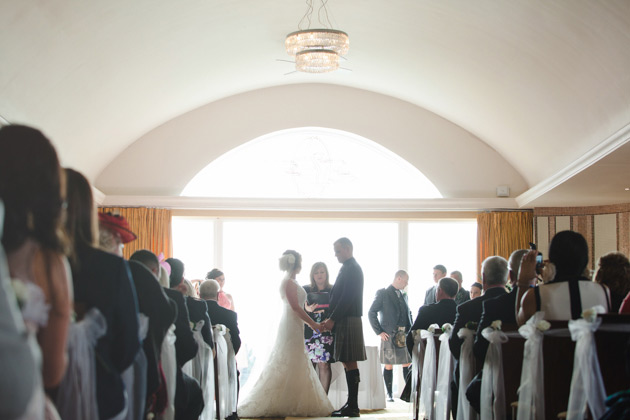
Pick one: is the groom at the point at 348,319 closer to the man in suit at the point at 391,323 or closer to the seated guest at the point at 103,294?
the man in suit at the point at 391,323

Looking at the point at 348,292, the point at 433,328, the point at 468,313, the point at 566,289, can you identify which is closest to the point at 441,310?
the point at 433,328

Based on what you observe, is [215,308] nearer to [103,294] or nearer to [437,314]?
[437,314]

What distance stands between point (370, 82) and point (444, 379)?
6.20 m

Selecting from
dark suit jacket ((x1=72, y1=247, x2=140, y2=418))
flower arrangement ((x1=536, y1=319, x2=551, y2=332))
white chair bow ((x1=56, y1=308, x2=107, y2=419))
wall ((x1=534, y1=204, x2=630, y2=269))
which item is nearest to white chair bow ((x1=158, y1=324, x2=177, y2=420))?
dark suit jacket ((x1=72, y1=247, x2=140, y2=418))

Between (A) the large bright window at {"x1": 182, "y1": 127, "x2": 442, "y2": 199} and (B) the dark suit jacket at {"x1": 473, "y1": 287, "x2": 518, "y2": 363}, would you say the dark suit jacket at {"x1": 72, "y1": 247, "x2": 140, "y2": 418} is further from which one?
(A) the large bright window at {"x1": 182, "y1": 127, "x2": 442, "y2": 199}

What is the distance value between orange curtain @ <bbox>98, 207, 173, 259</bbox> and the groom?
178 inches

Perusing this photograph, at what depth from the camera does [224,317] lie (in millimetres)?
6340

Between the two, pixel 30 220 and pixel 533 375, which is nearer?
pixel 30 220

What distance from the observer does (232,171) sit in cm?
1125

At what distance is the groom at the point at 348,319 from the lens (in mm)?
6797

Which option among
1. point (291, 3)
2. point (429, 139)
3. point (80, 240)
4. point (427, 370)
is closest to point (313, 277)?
point (427, 370)

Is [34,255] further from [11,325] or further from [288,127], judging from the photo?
[288,127]

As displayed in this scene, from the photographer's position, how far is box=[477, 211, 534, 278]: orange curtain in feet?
36.3

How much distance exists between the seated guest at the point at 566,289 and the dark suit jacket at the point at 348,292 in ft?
9.46
